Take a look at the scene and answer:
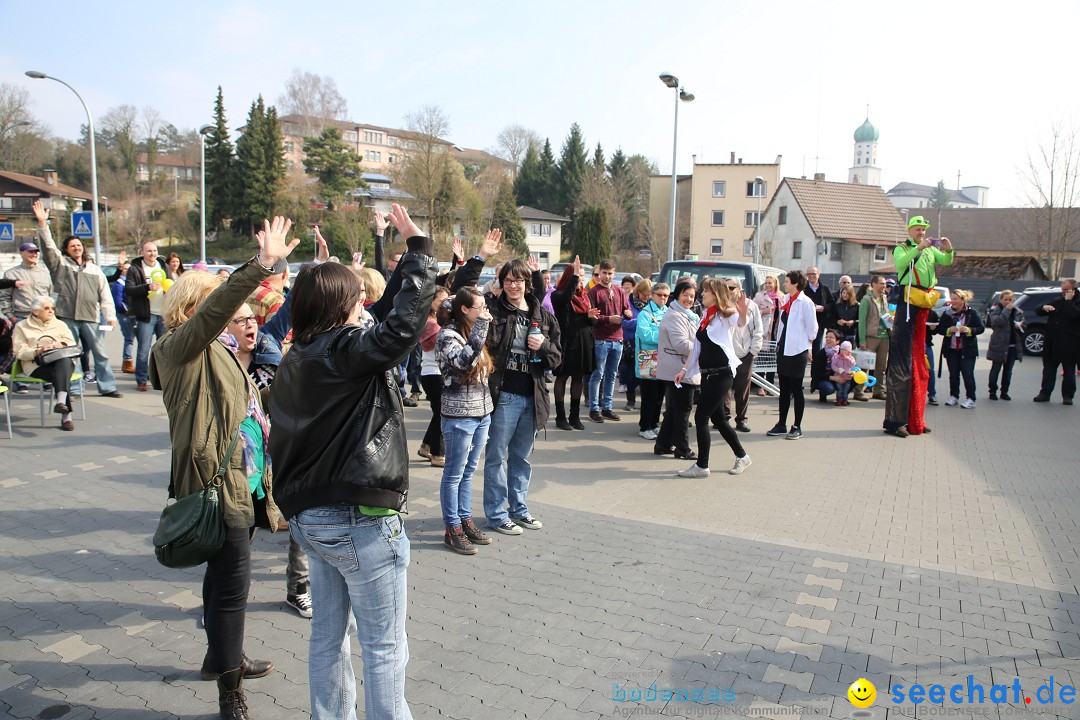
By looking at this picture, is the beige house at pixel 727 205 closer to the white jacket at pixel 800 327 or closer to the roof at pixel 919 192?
the white jacket at pixel 800 327

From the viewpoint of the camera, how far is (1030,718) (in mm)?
3283

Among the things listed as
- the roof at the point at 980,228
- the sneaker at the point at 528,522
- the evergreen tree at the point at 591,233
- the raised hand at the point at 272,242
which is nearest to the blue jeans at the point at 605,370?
the sneaker at the point at 528,522

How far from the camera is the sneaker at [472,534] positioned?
5266 millimetres

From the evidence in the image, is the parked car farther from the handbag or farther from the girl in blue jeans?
the handbag

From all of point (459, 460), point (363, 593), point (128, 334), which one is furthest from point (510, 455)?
point (128, 334)

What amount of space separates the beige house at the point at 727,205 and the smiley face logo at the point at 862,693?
59.5m

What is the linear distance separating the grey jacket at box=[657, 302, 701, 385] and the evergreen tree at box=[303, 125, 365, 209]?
5427cm

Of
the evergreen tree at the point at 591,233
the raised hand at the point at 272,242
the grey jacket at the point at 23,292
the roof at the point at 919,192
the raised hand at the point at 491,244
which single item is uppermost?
the roof at the point at 919,192

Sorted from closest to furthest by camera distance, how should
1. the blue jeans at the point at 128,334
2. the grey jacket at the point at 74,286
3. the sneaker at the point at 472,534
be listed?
the sneaker at the point at 472,534, the grey jacket at the point at 74,286, the blue jeans at the point at 128,334

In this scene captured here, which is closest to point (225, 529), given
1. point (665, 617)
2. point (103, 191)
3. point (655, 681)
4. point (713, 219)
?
point (655, 681)

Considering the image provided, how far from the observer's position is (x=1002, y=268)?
145 ft

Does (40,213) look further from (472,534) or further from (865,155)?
(865,155)

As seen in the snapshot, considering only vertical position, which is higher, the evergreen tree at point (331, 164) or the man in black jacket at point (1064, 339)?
the evergreen tree at point (331, 164)

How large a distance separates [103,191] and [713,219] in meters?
54.7
